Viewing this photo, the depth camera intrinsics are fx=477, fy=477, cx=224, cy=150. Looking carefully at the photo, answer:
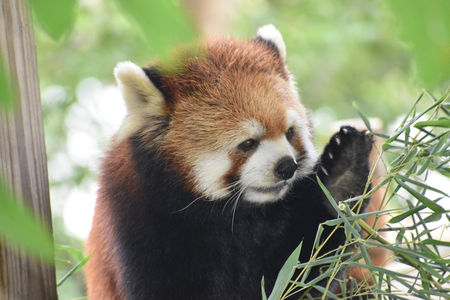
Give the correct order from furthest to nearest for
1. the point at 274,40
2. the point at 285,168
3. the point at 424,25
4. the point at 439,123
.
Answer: the point at 274,40 < the point at 285,168 < the point at 439,123 < the point at 424,25

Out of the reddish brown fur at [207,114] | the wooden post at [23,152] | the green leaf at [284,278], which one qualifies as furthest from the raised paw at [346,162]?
the wooden post at [23,152]

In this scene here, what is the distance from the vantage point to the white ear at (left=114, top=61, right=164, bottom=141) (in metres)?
1.68

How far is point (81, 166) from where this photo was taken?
4.67 m

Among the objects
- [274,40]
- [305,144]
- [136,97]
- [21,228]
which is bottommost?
[21,228]

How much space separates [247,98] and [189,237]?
0.54 m

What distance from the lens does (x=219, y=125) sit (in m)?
1.69

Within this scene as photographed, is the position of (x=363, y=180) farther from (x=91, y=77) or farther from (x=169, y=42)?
(x=91, y=77)

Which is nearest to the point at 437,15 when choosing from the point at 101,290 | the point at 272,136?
the point at 272,136

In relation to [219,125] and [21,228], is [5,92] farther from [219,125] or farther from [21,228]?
[219,125]

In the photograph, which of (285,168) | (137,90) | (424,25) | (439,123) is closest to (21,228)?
(424,25)

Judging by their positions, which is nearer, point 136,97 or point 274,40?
point 136,97

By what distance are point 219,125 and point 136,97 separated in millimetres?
340

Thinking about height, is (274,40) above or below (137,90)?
above

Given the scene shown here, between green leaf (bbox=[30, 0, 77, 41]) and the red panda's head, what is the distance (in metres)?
1.25
